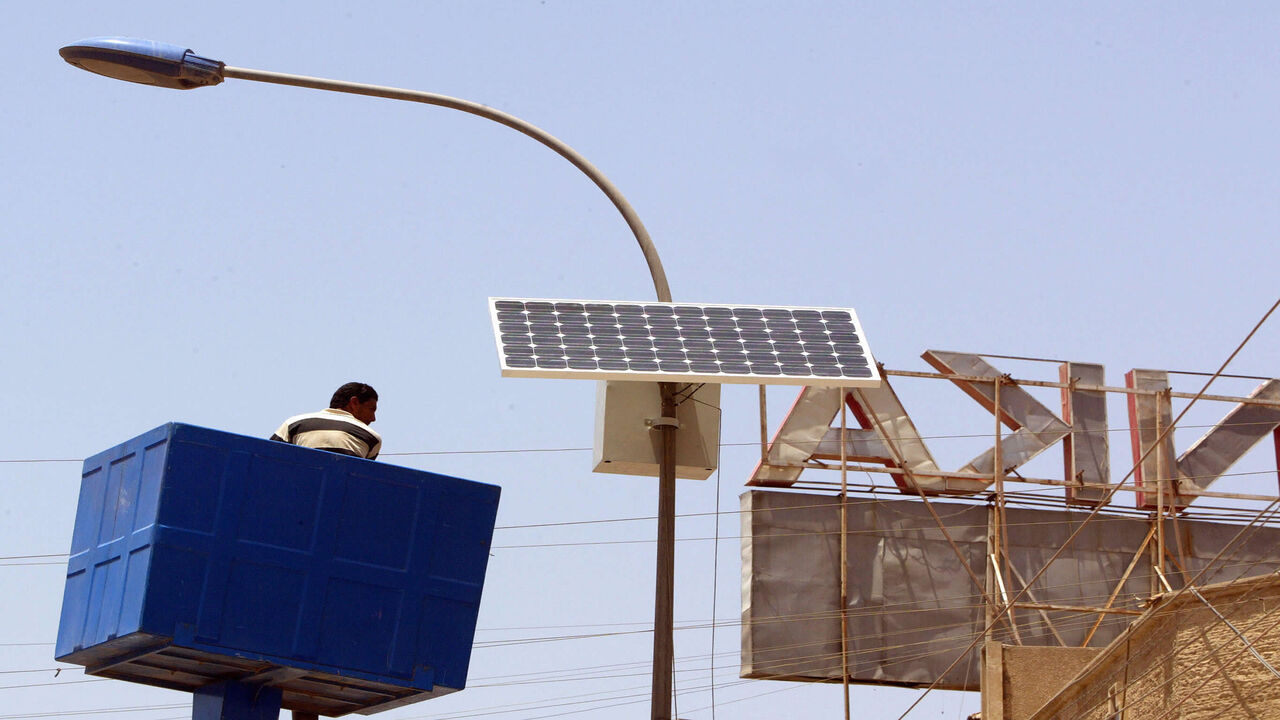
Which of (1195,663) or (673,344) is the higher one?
(673,344)

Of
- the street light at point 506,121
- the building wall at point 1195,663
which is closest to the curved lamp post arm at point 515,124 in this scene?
the street light at point 506,121

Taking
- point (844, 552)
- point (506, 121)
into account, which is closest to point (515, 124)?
point (506, 121)

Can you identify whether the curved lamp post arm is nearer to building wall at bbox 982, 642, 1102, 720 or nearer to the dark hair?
the dark hair

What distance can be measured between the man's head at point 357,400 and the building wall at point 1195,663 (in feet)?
25.7

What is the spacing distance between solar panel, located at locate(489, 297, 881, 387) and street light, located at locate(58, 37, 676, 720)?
1.21ft

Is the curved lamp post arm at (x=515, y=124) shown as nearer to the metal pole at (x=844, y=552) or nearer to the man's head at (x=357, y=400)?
the man's head at (x=357, y=400)

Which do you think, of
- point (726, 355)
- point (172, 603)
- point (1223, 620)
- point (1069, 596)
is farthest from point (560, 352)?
point (1069, 596)

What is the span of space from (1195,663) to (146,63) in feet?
33.2

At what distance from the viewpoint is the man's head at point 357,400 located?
11.6m

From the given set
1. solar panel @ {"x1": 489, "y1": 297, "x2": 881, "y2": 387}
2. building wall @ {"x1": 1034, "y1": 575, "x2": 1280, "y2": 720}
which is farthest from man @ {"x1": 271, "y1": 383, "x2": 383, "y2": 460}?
building wall @ {"x1": 1034, "y1": 575, "x2": 1280, "y2": 720}

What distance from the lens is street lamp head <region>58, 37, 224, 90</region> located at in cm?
1281

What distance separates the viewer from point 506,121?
1241 cm

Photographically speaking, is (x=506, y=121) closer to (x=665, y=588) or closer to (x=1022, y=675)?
(x=665, y=588)

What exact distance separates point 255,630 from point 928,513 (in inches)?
693
